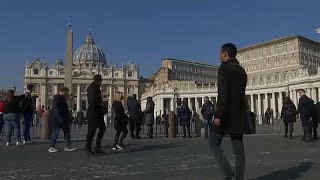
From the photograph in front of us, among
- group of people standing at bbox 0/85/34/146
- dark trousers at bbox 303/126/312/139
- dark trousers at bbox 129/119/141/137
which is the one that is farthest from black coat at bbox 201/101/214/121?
group of people standing at bbox 0/85/34/146

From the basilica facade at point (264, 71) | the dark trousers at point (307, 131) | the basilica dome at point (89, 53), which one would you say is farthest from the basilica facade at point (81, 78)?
the dark trousers at point (307, 131)

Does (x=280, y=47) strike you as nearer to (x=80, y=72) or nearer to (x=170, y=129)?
(x=80, y=72)

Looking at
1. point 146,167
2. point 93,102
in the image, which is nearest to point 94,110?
point 93,102

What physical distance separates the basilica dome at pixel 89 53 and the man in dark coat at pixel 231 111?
13821 cm

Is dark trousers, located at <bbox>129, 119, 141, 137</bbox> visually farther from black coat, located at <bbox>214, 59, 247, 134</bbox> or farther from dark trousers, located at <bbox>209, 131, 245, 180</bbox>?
black coat, located at <bbox>214, 59, 247, 134</bbox>

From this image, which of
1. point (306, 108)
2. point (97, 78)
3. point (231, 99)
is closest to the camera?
point (231, 99)

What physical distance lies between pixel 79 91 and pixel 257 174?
12163 cm

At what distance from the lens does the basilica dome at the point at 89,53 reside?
5605 inches

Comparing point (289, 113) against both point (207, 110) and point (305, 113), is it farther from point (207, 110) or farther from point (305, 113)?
point (207, 110)

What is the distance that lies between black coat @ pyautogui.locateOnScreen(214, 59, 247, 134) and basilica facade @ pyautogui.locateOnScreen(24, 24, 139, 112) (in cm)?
11567

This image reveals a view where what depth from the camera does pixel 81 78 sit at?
12588 cm

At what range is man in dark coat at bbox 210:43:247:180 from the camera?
17.6 feet

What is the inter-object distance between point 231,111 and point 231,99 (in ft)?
0.53

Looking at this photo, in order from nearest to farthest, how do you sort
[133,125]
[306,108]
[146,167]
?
[146,167]
[306,108]
[133,125]
